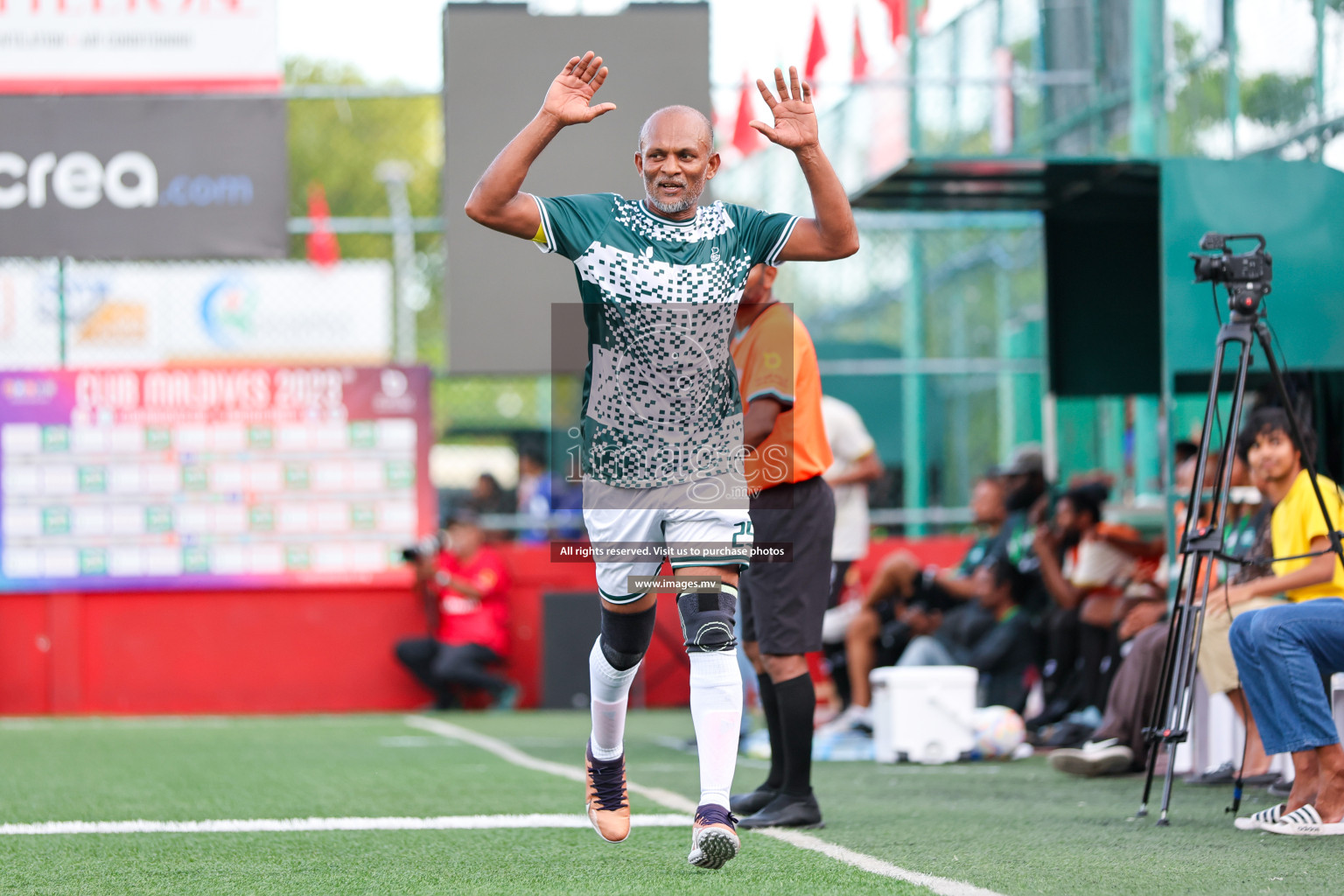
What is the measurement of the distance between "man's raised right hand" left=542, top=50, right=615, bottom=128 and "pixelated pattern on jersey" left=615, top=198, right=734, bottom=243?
11.1 inches

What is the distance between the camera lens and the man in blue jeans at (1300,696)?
5.12 meters

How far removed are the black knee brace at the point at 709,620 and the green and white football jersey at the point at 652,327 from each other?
32 cm

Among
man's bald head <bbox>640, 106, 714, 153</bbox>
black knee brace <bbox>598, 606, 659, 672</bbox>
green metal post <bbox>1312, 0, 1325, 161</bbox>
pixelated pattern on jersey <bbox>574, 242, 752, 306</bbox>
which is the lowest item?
black knee brace <bbox>598, 606, 659, 672</bbox>

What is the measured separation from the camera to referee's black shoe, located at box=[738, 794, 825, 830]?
5336 mm

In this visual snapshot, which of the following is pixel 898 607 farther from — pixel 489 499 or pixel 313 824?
pixel 489 499

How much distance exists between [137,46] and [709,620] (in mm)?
8541

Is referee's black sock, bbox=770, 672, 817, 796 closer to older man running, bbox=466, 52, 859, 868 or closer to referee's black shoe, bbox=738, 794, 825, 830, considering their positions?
referee's black shoe, bbox=738, 794, 825, 830

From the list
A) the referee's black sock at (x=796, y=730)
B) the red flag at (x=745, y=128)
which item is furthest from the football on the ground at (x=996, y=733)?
the red flag at (x=745, y=128)

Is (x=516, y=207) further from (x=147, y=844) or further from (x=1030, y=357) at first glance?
(x=1030, y=357)

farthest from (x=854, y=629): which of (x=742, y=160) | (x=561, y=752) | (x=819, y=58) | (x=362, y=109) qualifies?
(x=362, y=109)

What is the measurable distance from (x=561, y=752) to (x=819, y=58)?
6728 mm

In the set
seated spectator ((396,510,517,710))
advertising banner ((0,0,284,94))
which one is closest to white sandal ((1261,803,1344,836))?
seated spectator ((396,510,517,710))

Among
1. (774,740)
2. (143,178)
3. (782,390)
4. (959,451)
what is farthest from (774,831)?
(959,451)

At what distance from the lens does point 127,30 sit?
11.4 metres
